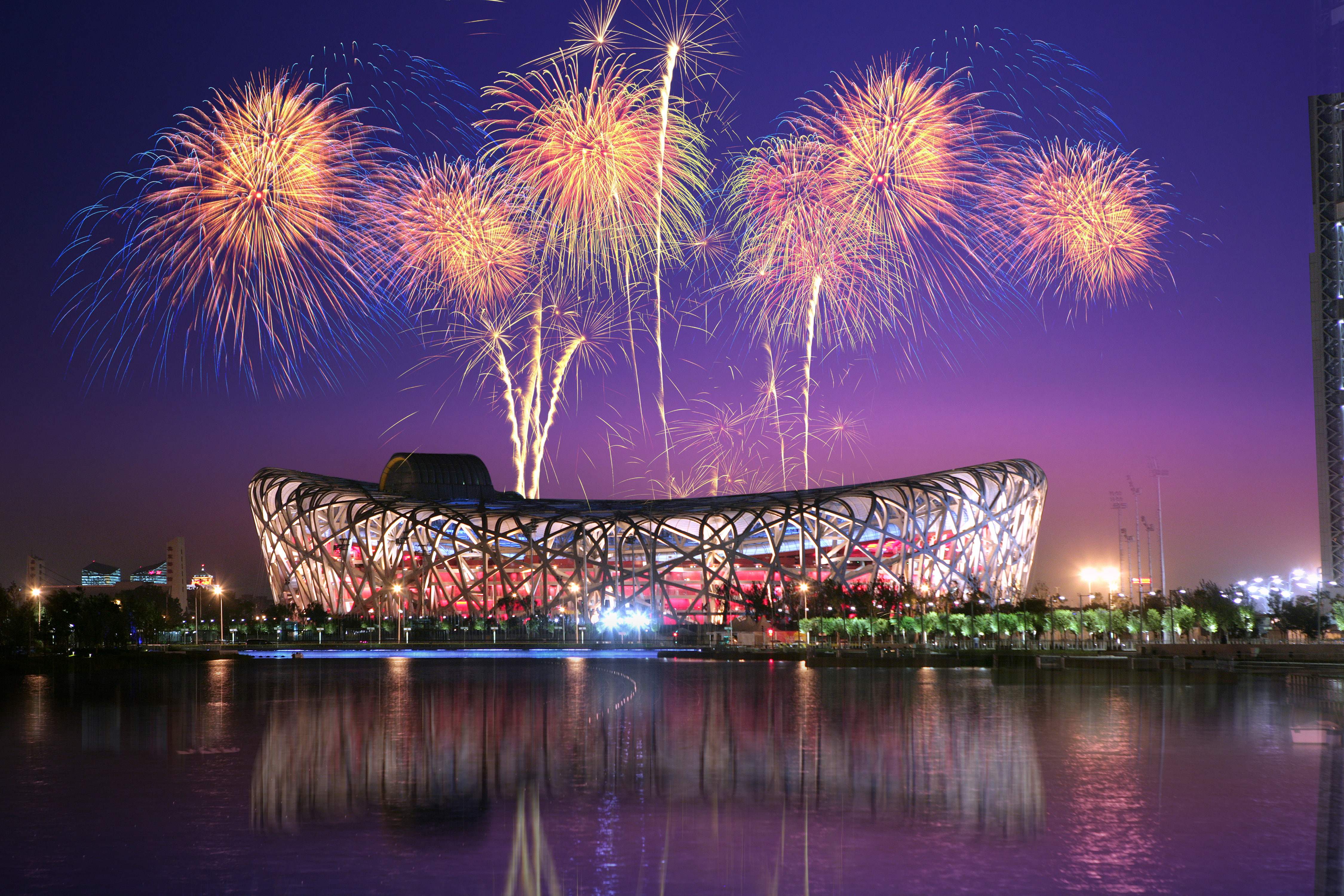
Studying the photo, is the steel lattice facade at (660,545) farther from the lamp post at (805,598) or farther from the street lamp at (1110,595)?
the street lamp at (1110,595)

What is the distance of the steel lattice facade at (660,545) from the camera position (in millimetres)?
102500

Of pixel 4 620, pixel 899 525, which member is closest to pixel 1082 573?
pixel 899 525

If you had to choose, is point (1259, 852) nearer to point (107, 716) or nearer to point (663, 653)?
point (107, 716)

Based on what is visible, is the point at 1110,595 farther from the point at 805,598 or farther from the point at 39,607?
the point at 39,607

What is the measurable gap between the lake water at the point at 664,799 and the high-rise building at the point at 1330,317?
119ft

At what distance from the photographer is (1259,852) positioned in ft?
37.6

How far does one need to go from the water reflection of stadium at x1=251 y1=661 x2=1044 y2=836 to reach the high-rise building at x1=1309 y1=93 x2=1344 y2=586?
34.6m

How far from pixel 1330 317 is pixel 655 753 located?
55.4m

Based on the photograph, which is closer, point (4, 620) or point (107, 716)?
point (107, 716)

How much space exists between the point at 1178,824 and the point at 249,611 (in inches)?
5779

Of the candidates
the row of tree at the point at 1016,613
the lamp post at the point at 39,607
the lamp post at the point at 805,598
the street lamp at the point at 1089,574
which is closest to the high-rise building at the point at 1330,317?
the row of tree at the point at 1016,613

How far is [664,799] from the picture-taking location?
14.6 m

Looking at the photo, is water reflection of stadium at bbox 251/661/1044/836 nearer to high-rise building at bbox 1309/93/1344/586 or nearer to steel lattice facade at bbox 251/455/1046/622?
high-rise building at bbox 1309/93/1344/586

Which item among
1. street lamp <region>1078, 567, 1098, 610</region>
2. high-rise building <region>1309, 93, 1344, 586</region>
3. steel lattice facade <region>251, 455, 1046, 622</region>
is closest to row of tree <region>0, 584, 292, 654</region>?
steel lattice facade <region>251, 455, 1046, 622</region>
